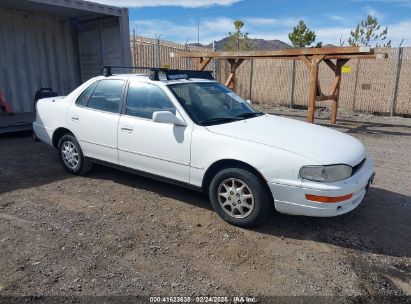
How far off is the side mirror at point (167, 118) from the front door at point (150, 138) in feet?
0.18

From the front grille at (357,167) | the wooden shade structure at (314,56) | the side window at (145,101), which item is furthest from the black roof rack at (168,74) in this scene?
the wooden shade structure at (314,56)

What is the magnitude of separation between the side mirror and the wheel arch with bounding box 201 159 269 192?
598 millimetres

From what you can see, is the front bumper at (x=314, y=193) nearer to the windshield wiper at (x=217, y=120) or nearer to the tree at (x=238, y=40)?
the windshield wiper at (x=217, y=120)

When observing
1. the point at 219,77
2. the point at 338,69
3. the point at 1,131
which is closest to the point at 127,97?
the point at 1,131

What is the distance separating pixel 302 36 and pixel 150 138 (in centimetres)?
2135

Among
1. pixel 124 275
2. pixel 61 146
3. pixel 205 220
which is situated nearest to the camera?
pixel 124 275

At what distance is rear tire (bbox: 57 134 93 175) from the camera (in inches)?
208

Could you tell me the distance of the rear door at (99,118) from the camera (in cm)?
478

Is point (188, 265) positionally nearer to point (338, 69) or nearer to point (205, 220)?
point (205, 220)

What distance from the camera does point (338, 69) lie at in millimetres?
10531

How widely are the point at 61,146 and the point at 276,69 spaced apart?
39.9 ft

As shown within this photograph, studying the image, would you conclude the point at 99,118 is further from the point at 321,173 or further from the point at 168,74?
the point at 321,173

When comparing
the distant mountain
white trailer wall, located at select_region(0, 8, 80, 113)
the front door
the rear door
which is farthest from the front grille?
the distant mountain

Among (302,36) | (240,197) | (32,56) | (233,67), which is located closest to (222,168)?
(240,197)
